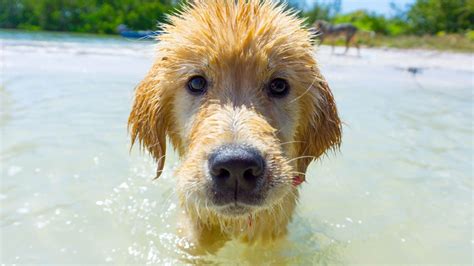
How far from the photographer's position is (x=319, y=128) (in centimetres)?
404

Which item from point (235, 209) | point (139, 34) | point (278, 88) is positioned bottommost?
point (235, 209)

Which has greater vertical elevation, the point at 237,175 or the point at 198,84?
the point at 198,84

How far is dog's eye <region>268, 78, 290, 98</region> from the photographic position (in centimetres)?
356

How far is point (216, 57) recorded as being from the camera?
3396 millimetres

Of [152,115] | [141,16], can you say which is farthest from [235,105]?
[141,16]

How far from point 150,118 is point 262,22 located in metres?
1.34

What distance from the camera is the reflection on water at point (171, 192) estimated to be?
12.9ft

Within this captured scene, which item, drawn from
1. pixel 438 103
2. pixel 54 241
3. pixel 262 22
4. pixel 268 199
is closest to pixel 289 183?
pixel 268 199

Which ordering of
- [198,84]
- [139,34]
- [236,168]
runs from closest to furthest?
[236,168] < [198,84] < [139,34]

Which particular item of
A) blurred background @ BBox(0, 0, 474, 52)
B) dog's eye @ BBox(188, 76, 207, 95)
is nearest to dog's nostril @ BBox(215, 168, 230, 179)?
dog's eye @ BBox(188, 76, 207, 95)

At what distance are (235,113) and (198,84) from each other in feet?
1.95

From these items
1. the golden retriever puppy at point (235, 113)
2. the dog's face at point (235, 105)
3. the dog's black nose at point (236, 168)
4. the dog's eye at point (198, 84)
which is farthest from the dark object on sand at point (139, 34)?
the dog's black nose at point (236, 168)

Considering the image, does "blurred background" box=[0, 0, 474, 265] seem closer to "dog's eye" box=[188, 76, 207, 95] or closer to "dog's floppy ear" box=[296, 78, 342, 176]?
"dog's floppy ear" box=[296, 78, 342, 176]

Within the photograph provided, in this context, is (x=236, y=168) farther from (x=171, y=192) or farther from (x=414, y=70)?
(x=414, y=70)
